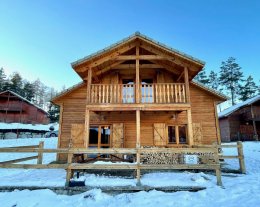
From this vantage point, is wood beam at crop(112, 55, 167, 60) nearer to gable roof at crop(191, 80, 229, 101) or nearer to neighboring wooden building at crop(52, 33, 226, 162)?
neighboring wooden building at crop(52, 33, 226, 162)

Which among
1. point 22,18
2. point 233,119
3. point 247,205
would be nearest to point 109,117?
point 247,205

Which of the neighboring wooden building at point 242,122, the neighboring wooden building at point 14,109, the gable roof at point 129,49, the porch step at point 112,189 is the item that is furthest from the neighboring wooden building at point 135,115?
the neighboring wooden building at point 14,109

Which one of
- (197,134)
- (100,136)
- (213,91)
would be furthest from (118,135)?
(213,91)

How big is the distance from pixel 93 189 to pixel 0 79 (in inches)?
2193

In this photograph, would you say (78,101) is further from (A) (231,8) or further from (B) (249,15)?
(B) (249,15)

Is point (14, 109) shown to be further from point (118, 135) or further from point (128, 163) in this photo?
point (128, 163)

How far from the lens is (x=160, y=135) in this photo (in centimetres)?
1139

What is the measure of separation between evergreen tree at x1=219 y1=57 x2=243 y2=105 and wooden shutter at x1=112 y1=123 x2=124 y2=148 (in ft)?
128

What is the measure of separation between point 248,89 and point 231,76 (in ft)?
19.8

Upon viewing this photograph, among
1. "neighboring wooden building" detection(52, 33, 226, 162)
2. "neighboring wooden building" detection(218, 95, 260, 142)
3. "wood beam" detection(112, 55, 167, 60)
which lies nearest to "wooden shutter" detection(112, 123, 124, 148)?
"neighboring wooden building" detection(52, 33, 226, 162)

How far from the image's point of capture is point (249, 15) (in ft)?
80.3

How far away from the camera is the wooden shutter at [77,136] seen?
11.2 meters

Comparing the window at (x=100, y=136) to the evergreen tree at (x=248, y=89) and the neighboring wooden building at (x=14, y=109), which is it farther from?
the evergreen tree at (x=248, y=89)

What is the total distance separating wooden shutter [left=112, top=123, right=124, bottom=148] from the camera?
11.2 metres
